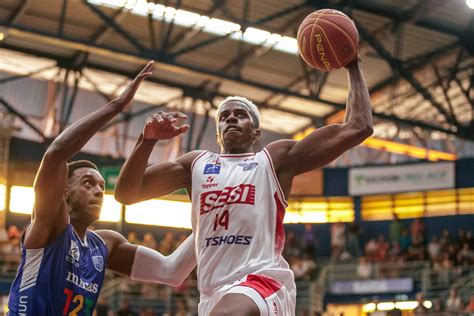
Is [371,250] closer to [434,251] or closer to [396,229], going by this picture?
[396,229]

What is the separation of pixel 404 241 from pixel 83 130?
23.2 metres

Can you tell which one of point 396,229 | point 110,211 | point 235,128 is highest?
point 110,211

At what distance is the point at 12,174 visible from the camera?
93.3ft

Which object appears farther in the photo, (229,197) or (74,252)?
(74,252)

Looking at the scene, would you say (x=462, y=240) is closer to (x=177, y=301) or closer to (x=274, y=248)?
(x=177, y=301)

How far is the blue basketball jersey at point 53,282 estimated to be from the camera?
545 centimetres

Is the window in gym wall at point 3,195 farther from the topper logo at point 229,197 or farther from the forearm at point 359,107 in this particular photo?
the forearm at point 359,107

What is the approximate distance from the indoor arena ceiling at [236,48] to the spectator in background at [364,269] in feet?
14.7

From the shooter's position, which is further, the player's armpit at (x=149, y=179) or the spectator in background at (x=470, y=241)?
the spectator in background at (x=470, y=241)

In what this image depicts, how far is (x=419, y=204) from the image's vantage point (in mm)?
31625

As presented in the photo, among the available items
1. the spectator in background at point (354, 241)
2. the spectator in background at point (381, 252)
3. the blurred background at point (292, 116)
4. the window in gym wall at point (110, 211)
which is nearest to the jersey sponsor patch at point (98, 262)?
the blurred background at point (292, 116)

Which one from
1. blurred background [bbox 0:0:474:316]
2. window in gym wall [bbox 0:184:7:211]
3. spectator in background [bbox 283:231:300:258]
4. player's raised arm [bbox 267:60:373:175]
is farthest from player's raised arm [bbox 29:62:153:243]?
window in gym wall [bbox 0:184:7:211]

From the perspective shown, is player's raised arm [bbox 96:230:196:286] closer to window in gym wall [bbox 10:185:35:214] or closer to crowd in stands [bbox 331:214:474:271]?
crowd in stands [bbox 331:214:474:271]

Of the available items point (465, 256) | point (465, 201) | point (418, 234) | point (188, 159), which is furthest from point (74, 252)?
point (465, 201)
